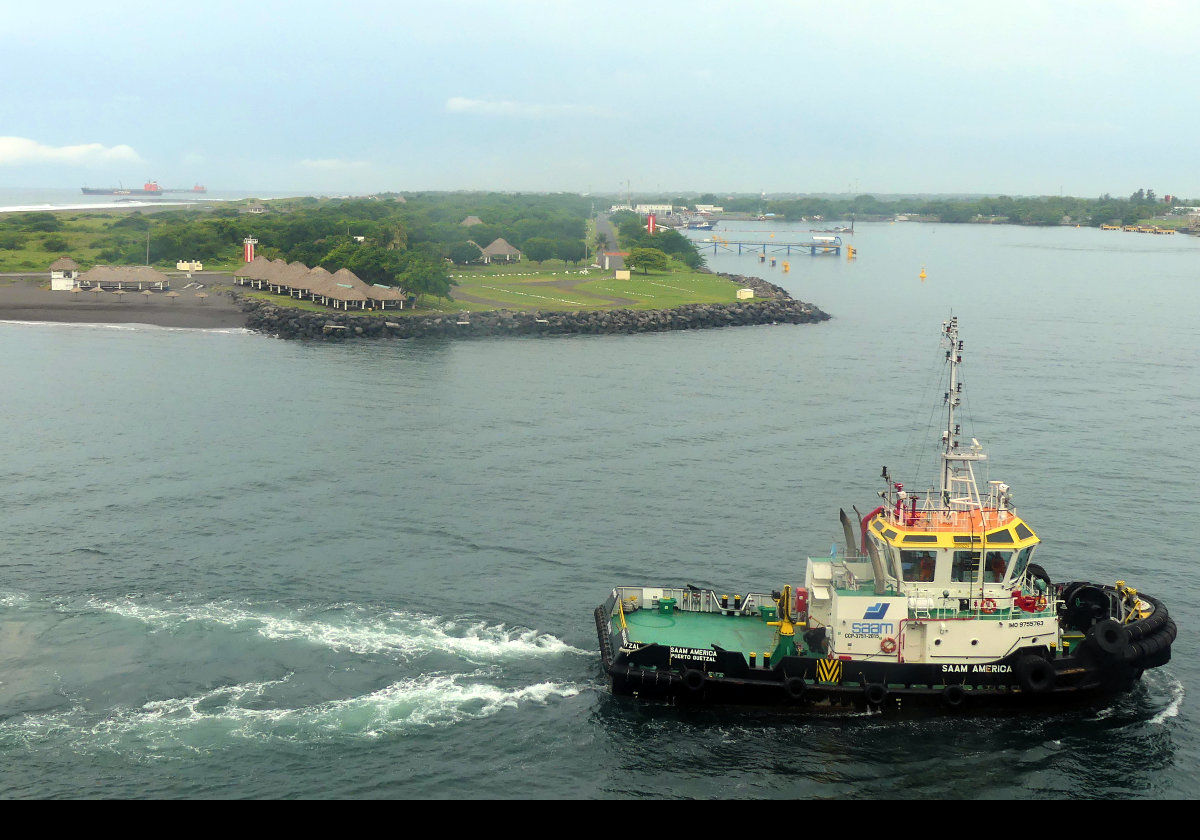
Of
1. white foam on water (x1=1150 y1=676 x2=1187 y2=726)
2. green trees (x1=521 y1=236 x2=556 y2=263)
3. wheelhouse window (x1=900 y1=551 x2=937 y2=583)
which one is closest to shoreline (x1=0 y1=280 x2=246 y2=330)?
green trees (x1=521 y1=236 x2=556 y2=263)

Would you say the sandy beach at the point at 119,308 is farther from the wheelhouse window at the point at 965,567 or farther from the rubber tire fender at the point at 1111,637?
the rubber tire fender at the point at 1111,637

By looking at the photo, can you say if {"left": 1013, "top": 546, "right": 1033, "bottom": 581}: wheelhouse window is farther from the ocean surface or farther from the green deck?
the green deck

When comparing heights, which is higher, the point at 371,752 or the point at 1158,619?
the point at 1158,619
